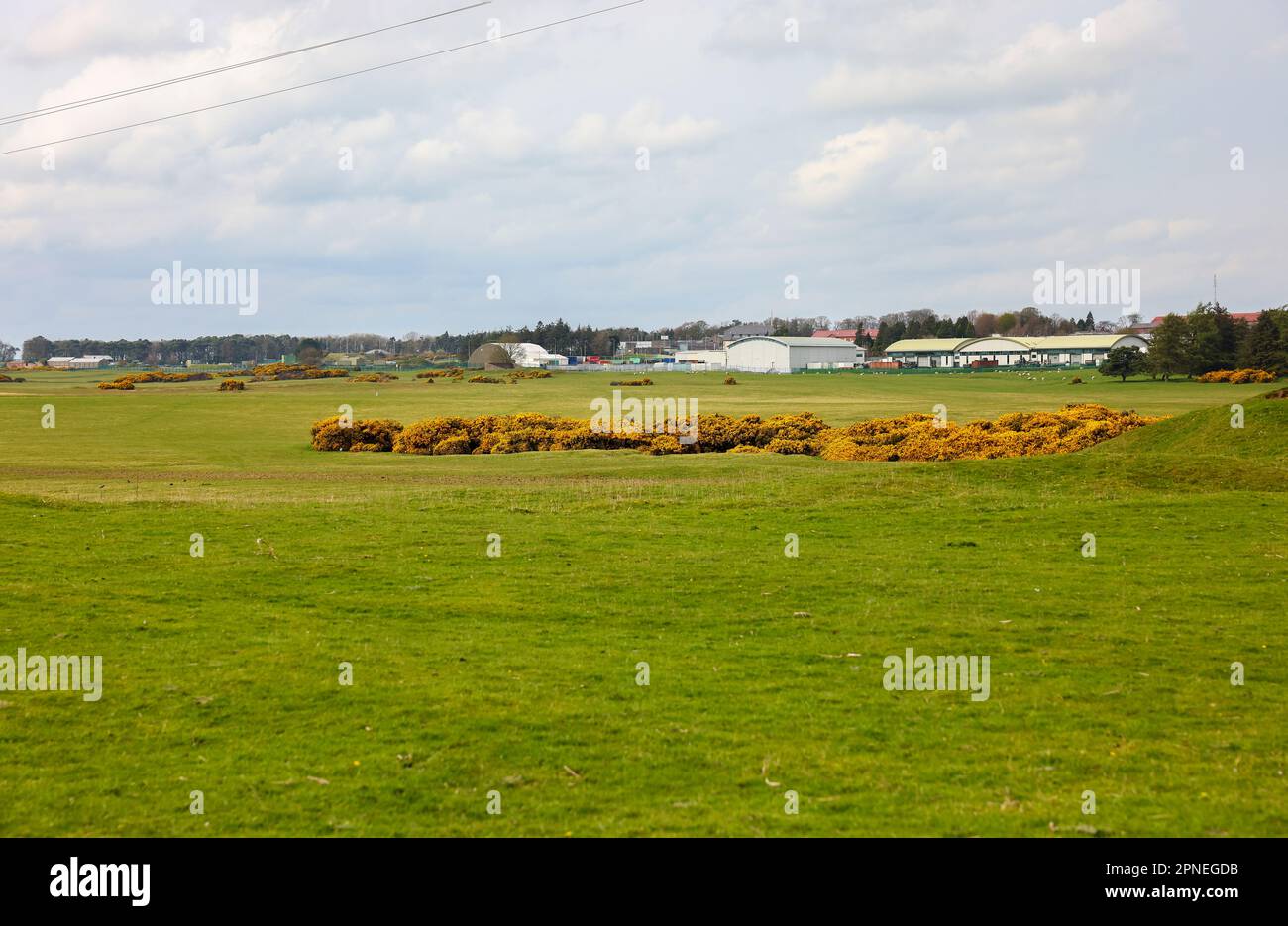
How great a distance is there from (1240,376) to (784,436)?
83.3 metres

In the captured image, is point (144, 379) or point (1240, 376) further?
point (144, 379)

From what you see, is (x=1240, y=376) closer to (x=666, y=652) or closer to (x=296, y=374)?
(x=666, y=652)

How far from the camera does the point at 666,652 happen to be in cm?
1546

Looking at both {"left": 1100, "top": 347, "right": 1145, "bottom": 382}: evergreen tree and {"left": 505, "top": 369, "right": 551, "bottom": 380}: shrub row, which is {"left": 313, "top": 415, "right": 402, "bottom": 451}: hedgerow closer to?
{"left": 505, "top": 369, "right": 551, "bottom": 380}: shrub row

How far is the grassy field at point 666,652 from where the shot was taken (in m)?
10.2

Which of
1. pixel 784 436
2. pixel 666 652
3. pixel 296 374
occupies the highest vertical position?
pixel 296 374

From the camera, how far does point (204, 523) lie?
2631cm

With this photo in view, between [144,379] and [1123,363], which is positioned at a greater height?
[144,379]

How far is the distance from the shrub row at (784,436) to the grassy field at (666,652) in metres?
10.1

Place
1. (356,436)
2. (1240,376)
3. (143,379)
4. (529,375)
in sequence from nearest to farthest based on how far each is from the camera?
1. (356,436)
2. (1240,376)
3. (143,379)
4. (529,375)

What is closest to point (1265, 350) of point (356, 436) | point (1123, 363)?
point (1123, 363)

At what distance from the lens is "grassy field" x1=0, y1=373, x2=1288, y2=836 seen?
1022 centimetres
